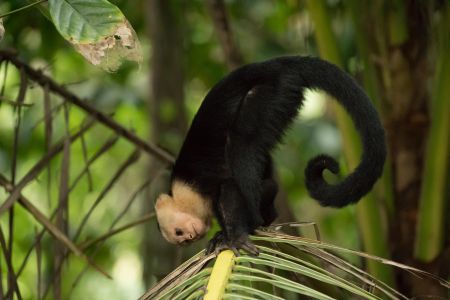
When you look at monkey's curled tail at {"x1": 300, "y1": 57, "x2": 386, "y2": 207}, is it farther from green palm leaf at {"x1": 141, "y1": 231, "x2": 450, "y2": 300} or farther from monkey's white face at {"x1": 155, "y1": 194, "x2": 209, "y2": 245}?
monkey's white face at {"x1": 155, "y1": 194, "x2": 209, "y2": 245}

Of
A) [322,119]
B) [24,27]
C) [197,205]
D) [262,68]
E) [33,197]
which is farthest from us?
[33,197]

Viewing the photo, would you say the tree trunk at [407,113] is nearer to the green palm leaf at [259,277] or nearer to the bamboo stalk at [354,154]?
the bamboo stalk at [354,154]

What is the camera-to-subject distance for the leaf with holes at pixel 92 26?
132 centimetres

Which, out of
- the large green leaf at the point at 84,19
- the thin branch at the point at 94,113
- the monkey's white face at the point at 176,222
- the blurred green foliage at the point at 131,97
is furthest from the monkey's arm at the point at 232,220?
the large green leaf at the point at 84,19

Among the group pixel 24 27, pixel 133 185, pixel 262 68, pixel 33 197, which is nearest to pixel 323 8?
pixel 262 68

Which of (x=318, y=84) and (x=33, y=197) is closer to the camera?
(x=318, y=84)

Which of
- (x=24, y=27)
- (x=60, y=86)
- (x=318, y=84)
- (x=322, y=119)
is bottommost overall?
(x=318, y=84)

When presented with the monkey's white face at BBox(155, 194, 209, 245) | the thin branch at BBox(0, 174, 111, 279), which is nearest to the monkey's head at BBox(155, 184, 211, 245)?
the monkey's white face at BBox(155, 194, 209, 245)

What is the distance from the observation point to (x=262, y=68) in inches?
78.8

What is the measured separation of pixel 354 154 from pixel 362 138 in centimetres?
42

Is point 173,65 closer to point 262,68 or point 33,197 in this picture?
point 262,68

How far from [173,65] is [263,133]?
1626 millimetres

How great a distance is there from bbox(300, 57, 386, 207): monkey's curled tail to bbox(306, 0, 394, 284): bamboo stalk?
34cm

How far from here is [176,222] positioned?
7.01 feet
